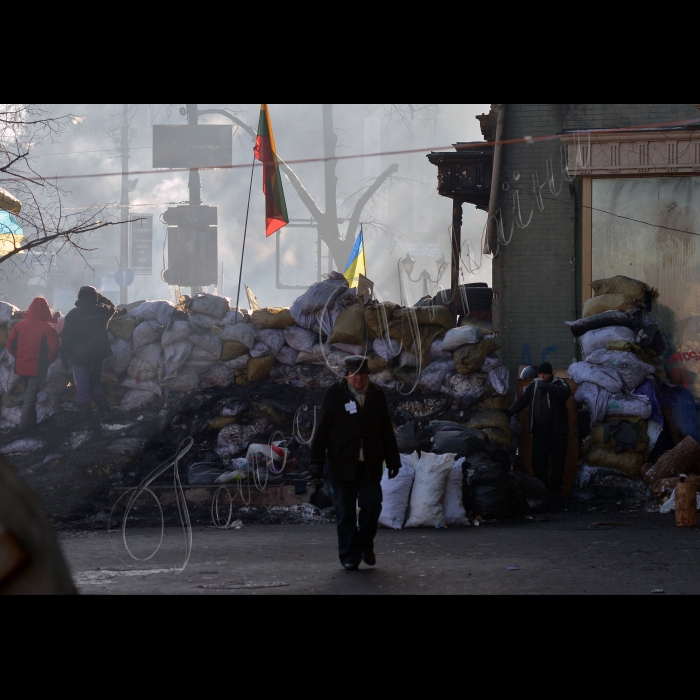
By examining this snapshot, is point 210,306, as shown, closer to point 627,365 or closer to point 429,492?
point 429,492

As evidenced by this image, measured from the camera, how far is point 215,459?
10617mm

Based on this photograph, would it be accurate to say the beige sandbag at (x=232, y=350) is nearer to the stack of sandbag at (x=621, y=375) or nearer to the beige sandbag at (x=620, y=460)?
the stack of sandbag at (x=621, y=375)

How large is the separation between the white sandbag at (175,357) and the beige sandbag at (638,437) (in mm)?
5244

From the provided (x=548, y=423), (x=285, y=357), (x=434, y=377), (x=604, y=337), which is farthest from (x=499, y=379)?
(x=285, y=357)

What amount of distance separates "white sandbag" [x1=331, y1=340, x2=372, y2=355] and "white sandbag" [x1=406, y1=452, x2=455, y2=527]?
3.05 meters

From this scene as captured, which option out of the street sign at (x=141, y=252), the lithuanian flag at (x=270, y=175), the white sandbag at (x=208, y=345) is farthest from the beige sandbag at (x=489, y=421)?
the street sign at (x=141, y=252)

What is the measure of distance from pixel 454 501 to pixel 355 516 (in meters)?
2.72

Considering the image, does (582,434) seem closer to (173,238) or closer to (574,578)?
(574,578)

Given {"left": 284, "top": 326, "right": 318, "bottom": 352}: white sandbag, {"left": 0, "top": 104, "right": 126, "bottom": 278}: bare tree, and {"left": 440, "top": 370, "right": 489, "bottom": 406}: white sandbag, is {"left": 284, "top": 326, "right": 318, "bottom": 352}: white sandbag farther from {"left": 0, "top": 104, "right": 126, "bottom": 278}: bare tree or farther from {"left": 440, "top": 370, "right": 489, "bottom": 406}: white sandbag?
{"left": 0, "top": 104, "right": 126, "bottom": 278}: bare tree

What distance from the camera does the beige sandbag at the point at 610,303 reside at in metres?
11.5

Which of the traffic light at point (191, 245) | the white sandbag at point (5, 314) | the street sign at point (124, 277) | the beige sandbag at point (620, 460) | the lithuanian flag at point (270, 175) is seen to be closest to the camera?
the beige sandbag at point (620, 460)

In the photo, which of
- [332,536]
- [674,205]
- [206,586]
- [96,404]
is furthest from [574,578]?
[674,205]

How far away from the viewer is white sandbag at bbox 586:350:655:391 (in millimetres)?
10727

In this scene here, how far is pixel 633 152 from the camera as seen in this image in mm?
12953
